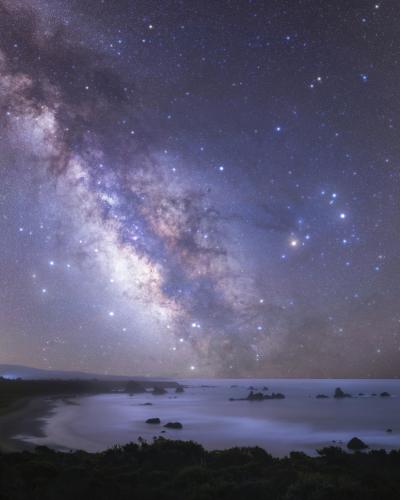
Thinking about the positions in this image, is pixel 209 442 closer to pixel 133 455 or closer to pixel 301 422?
pixel 133 455

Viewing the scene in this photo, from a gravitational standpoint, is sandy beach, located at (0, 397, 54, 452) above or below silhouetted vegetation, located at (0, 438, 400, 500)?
below

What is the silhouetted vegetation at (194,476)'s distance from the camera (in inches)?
533

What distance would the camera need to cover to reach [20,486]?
13133 mm

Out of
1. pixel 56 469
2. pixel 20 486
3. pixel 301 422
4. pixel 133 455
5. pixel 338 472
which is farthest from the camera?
pixel 301 422

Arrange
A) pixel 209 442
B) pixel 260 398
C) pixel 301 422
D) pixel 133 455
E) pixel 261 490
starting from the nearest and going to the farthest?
pixel 261 490
pixel 133 455
pixel 209 442
pixel 301 422
pixel 260 398

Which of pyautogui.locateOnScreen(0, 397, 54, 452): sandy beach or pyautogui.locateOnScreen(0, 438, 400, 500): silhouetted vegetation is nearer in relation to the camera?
pyautogui.locateOnScreen(0, 438, 400, 500): silhouetted vegetation

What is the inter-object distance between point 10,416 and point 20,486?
3648 cm

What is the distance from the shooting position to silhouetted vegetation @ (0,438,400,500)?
13539 mm

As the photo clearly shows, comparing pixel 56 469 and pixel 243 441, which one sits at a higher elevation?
pixel 56 469

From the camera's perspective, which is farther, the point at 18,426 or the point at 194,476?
the point at 18,426

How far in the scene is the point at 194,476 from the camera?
624 inches

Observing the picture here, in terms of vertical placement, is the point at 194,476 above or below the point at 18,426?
above

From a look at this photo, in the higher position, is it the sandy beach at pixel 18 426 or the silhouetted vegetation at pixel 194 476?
the silhouetted vegetation at pixel 194 476

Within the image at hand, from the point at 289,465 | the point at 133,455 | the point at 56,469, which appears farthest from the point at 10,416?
the point at 289,465
